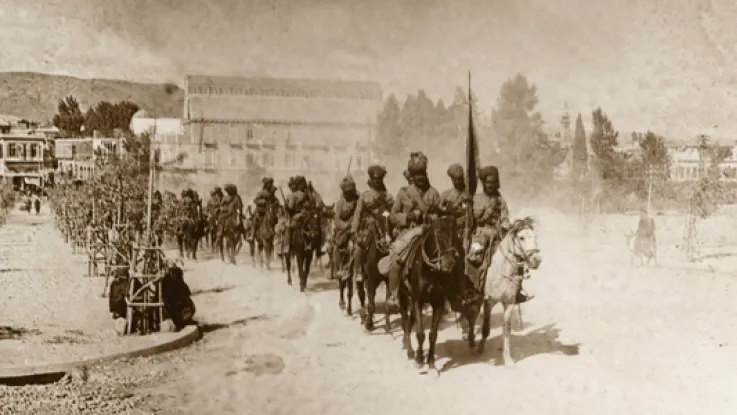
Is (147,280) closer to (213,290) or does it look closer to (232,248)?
(213,290)

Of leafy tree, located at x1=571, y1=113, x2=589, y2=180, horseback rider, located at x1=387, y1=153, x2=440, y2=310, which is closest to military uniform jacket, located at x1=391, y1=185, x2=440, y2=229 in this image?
horseback rider, located at x1=387, y1=153, x2=440, y2=310

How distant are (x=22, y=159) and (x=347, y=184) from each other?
184cm

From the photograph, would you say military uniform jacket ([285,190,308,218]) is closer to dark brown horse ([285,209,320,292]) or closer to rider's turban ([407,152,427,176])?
dark brown horse ([285,209,320,292])

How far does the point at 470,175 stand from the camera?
4.66m

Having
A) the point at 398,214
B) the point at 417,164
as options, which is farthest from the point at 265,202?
the point at 417,164

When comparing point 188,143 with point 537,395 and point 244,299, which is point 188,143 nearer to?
point 244,299

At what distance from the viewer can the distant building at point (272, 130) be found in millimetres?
4465

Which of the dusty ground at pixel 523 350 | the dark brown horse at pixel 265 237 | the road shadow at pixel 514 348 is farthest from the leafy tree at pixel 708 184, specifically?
the dark brown horse at pixel 265 237

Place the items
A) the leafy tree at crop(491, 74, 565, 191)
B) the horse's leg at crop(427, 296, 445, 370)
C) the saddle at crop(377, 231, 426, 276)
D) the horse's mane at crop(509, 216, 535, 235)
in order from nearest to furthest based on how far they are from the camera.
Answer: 1. the saddle at crop(377, 231, 426, 276)
2. the horse's leg at crop(427, 296, 445, 370)
3. the horse's mane at crop(509, 216, 535, 235)
4. the leafy tree at crop(491, 74, 565, 191)

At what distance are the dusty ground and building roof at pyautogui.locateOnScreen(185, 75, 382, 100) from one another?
1039 mm

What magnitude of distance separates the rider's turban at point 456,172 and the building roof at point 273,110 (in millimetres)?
539

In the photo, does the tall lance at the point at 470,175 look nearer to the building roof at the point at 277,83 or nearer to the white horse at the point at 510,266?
the white horse at the point at 510,266

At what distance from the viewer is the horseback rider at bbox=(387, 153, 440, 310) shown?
4273 mm

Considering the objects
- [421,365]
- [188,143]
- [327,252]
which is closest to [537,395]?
[421,365]
